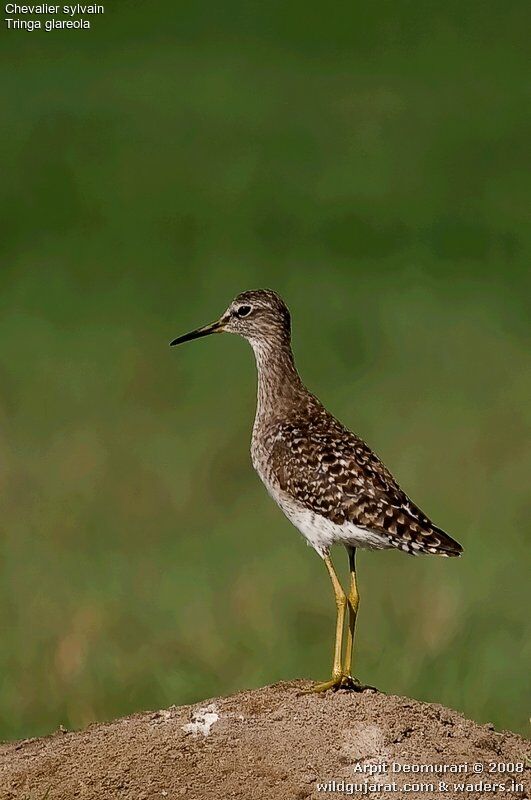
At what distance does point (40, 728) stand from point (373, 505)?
385cm

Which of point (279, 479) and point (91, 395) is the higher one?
point (279, 479)

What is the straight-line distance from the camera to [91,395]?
19.3 m

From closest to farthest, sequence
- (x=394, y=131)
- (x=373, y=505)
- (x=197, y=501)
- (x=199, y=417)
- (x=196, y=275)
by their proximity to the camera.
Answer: (x=373, y=505)
(x=197, y=501)
(x=199, y=417)
(x=196, y=275)
(x=394, y=131)

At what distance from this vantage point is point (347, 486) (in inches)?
363

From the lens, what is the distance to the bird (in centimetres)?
903

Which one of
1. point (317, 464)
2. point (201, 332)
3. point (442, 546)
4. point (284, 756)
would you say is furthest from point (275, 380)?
point (284, 756)

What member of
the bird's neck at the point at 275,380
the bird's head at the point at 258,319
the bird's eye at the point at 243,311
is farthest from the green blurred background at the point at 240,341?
the bird's eye at the point at 243,311

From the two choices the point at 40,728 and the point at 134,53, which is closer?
the point at 40,728

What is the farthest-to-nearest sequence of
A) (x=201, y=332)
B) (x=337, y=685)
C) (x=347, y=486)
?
(x=201, y=332) → (x=347, y=486) → (x=337, y=685)

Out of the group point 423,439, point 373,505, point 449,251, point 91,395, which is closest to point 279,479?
point 373,505

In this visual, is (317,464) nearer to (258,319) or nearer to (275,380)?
(275,380)

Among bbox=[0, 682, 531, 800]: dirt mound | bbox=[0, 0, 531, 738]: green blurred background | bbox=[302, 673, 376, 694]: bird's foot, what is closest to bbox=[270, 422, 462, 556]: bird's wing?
bbox=[302, 673, 376, 694]: bird's foot

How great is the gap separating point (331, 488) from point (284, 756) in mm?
1656

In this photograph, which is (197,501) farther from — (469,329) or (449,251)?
(449,251)
